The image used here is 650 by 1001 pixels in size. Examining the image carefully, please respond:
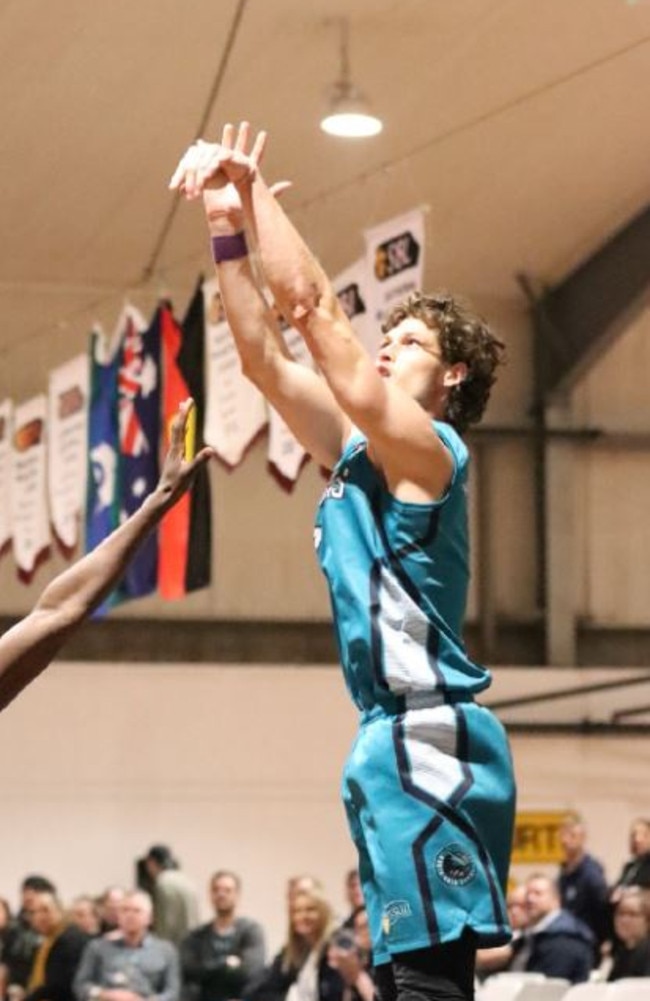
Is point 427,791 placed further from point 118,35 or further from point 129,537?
point 118,35

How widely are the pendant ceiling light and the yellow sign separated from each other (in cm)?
709

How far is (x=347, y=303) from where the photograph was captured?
1338cm

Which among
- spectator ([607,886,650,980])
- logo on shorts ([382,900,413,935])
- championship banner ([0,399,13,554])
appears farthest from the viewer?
championship banner ([0,399,13,554])

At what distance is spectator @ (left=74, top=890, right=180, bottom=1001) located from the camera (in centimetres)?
1307

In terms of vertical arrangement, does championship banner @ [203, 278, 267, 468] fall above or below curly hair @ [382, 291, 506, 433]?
above

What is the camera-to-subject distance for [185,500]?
14031 millimetres

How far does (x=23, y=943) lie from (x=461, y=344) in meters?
11.9

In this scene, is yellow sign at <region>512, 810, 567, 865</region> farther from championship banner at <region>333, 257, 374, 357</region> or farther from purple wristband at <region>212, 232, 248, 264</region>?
purple wristband at <region>212, 232, 248, 264</region>

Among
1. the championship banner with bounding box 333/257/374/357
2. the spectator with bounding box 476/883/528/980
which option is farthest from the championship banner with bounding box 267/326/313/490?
the spectator with bounding box 476/883/528/980

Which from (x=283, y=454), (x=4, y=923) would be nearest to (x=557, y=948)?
(x=283, y=454)

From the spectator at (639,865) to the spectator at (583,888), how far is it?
0.39 feet

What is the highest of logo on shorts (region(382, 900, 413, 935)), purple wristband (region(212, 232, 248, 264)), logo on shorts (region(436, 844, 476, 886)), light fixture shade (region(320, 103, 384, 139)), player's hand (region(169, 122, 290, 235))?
light fixture shade (region(320, 103, 384, 139))

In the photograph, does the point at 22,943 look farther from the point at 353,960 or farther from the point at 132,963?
the point at 353,960

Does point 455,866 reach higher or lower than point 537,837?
lower
